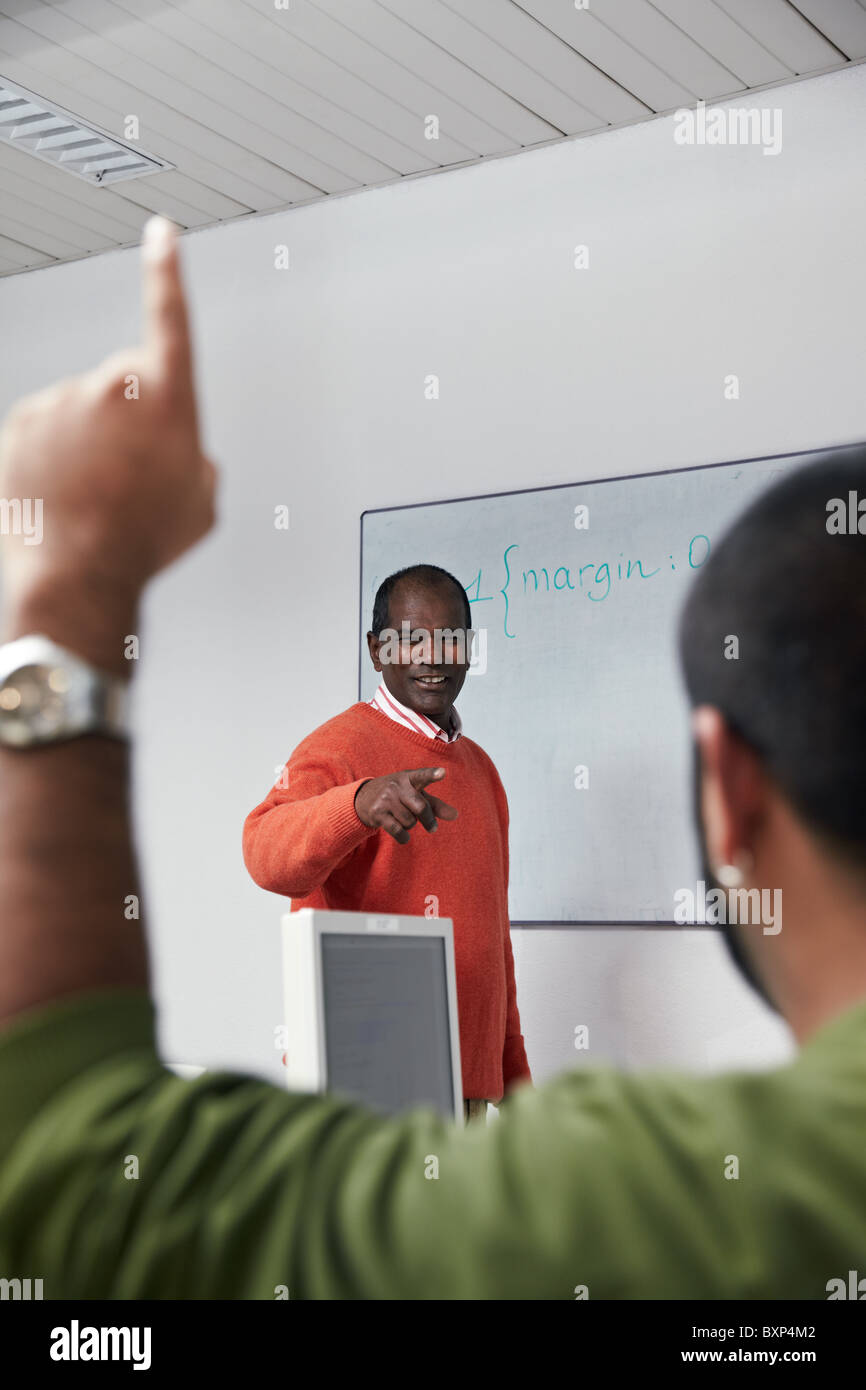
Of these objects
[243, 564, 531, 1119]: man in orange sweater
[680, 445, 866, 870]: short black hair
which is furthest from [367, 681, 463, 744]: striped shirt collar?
[680, 445, 866, 870]: short black hair

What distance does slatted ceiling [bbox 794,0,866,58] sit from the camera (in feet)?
8.18

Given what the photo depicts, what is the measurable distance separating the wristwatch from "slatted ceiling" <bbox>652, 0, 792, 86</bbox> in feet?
8.13

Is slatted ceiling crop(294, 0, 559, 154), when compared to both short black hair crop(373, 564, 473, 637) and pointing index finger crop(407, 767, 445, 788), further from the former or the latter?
pointing index finger crop(407, 767, 445, 788)

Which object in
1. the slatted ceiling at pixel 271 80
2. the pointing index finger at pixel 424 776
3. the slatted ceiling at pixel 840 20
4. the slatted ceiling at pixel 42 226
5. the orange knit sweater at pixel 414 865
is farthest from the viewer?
the slatted ceiling at pixel 42 226

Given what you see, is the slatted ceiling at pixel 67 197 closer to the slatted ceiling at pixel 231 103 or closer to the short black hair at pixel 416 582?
the slatted ceiling at pixel 231 103

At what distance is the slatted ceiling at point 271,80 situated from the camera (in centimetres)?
259

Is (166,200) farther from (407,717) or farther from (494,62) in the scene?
(407,717)

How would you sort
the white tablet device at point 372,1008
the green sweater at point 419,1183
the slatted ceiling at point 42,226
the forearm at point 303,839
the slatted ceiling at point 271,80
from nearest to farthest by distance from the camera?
the green sweater at point 419,1183 < the white tablet device at point 372,1008 < the forearm at point 303,839 < the slatted ceiling at point 271,80 < the slatted ceiling at point 42,226

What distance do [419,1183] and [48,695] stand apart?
173mm

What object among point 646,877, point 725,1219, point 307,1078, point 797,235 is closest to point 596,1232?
point 725,1219

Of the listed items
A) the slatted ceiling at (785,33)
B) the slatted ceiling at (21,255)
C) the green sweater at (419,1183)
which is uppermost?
the slatted ceiling at (21,255)

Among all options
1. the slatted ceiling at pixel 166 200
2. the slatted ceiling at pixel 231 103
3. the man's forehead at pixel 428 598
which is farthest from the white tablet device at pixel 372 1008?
the slatted ceiling at pixel 166 200

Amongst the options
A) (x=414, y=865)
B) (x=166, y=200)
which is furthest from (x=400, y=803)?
(x=166, y=200)
